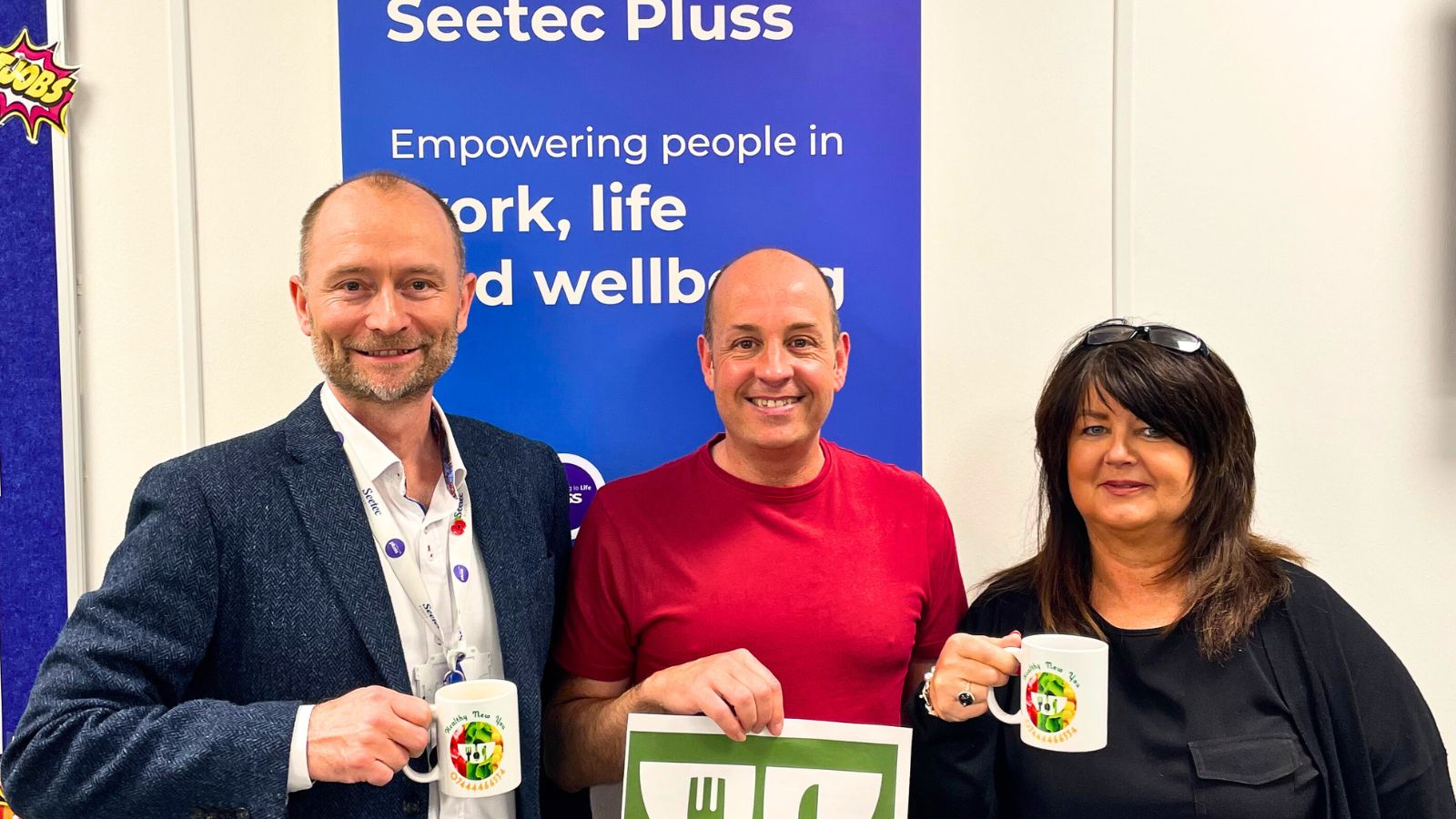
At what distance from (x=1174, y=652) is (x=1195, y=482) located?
12.0 inches

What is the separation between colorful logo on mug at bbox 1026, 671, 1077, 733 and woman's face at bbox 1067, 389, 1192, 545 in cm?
41

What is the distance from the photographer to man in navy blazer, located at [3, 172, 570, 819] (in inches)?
58.3

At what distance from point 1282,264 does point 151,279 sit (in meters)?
2.51

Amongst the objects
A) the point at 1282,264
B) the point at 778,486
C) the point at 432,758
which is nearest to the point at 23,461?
the point at 432,758

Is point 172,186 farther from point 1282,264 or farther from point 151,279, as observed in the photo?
point 1282,264

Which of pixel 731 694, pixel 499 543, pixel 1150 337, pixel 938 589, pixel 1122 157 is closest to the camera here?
pixel 731 694

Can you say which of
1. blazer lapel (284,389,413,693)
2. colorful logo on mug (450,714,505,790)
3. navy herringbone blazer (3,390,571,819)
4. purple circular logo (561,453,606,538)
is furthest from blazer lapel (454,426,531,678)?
purple circular logo (561,453,606,538)

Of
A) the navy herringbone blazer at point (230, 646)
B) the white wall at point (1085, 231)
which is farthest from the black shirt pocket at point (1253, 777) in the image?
the navy herringbone blazer at point (230, 646)

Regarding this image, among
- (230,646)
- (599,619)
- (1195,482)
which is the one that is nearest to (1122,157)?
(1195,482)

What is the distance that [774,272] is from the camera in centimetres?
202

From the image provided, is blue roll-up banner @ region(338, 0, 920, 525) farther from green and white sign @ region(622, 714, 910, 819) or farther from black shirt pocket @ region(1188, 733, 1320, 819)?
black shirt pocket @ region(1188, 733, 1320, 819)

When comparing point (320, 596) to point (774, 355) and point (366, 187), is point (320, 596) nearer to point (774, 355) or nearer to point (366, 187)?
point (366, 187)

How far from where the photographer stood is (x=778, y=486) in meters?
2.07

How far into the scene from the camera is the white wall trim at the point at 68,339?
2.24 m
